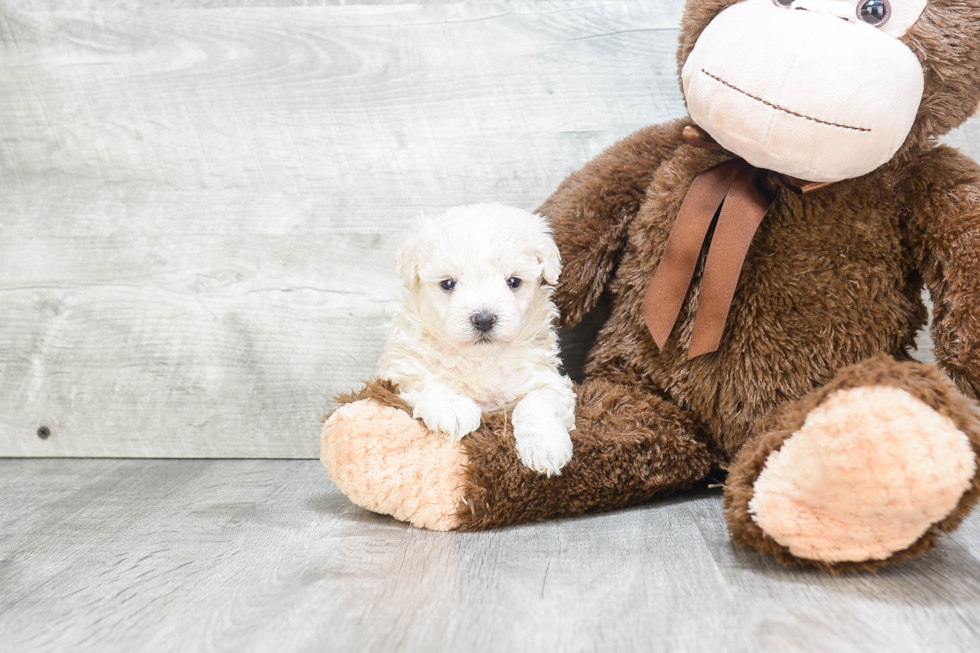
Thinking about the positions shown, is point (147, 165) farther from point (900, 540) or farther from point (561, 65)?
point (900, 540)

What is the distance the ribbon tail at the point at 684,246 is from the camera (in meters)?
1.14

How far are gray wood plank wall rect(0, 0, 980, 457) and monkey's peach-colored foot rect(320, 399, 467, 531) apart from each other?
0.47 meters

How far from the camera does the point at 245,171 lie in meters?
1.57

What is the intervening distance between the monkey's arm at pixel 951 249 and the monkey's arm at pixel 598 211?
385 millimetres

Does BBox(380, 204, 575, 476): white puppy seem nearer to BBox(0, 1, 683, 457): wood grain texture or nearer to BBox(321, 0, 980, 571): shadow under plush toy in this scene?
BBox(321, 0, 980, 571): shadow under plush toy

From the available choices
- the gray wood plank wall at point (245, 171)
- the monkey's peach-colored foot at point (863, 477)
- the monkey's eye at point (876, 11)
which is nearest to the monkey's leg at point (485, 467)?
the monkey's peach-colored foot at point (863, 477)

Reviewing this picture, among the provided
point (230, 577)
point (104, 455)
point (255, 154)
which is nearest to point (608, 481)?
point (230, 577)

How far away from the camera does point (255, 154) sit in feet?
5.13

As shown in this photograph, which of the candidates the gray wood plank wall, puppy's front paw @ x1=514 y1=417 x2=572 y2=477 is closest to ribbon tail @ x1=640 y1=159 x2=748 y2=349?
puppy's front paw @ x1=514 y1=417 x2=572 y2=477

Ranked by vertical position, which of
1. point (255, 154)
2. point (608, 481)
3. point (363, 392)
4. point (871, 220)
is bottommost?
point (608, 481)

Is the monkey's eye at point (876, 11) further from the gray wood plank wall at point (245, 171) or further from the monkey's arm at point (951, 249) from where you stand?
the gray wood plank wall at point (245, 171)

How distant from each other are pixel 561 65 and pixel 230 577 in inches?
42.5

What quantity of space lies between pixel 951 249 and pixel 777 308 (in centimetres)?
23

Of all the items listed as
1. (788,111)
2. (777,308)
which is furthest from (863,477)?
(788,111)
